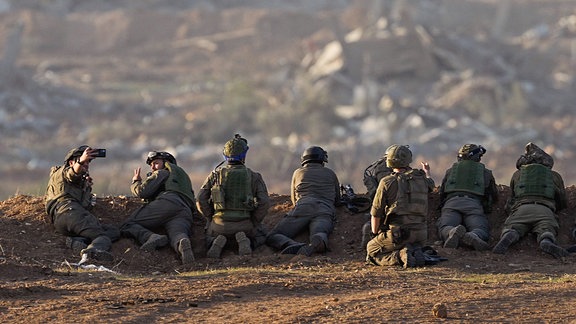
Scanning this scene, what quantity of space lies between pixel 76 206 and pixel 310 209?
271cm

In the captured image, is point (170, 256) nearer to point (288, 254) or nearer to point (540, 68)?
point (288, 254)

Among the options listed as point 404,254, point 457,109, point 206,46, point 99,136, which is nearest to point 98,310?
point 404,254

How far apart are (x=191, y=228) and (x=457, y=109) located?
118ft

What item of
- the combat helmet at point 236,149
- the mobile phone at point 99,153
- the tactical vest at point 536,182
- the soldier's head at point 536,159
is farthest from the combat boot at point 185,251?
the soldier's head at point 536,159

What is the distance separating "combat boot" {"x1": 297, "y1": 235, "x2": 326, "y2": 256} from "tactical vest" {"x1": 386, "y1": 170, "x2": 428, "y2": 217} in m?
1.39

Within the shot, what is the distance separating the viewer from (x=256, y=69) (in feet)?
204

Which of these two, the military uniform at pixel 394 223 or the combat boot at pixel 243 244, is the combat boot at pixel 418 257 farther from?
the combat boot at pixel 243 244

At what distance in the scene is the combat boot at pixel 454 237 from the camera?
14.3m

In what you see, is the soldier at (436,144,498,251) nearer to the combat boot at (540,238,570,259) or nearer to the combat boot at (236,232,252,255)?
the combat boot at (540,238,570,259)

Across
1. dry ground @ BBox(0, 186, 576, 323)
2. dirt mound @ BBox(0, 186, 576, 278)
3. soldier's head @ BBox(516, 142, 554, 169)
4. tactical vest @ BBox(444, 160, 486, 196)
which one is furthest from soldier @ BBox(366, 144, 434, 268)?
soldier's head @ BBox(516, 142, 554, 169)

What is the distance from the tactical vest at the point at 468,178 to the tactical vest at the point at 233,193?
249 cm

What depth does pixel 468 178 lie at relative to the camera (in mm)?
15375

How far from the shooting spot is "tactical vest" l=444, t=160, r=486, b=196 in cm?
1535

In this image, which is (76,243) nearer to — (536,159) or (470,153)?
(470,153)
